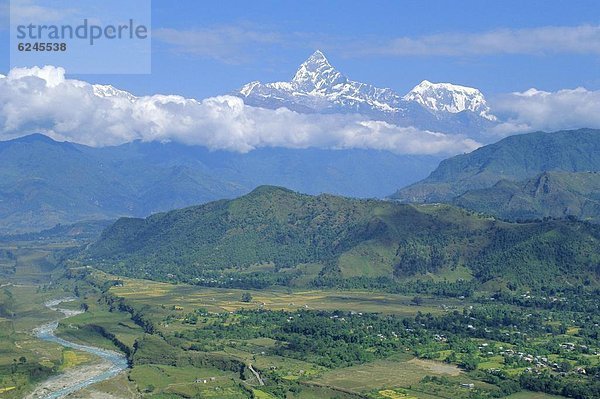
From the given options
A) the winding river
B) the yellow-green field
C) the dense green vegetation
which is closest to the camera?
the dense green vegetation

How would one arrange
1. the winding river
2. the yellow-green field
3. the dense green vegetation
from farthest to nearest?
the winding river → the yellow-green field → the dense green vegetation

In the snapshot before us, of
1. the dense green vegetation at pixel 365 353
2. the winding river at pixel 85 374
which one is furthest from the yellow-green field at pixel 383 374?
the winding river at pixel 85 374

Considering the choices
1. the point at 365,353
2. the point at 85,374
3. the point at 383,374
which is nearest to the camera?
the point at 383,374

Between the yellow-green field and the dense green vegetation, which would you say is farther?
the yellow-green field

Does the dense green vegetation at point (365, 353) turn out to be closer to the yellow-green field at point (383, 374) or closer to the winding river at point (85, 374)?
the yellow-green field at point (383, 374)

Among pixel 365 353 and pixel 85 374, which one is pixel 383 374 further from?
pixel 85 374

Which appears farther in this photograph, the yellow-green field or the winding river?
the winding river

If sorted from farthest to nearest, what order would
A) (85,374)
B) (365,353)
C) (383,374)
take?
(365,353)
(85,374)
(383,374)

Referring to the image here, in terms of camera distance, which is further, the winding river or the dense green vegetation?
the winding river

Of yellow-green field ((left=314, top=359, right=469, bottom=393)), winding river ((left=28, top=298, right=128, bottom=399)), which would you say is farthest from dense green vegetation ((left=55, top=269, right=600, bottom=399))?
winding river ((left=28, top=298, right=128, bottom=399))

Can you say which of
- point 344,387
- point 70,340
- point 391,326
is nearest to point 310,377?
point 344,387

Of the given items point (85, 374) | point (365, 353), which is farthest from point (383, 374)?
point (85, 374)

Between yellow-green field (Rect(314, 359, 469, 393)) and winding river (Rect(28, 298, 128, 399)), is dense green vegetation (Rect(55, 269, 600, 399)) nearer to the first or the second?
yellow-green field (Rect(314, 359, 469, 393))
